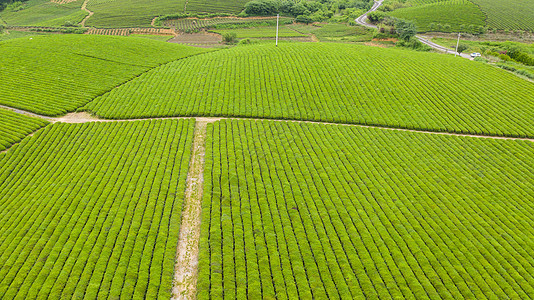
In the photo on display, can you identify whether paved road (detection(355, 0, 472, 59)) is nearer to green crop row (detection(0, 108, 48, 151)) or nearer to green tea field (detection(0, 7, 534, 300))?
green tea field (detection(0, 7, 534, 300))

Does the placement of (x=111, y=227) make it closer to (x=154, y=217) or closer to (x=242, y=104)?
(x=154, y=217)

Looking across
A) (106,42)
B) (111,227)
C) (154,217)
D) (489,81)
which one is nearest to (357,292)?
(154,217)

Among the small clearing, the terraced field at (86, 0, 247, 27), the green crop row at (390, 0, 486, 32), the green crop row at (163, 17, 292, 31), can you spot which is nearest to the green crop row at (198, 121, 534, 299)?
the small clearing

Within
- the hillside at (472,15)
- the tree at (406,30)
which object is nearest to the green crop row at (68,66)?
the tree at (406,30)

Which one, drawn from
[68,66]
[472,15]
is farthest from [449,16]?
[68,66]

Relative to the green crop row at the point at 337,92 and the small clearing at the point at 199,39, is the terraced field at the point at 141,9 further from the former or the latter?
the green crop row at the point at 337,92

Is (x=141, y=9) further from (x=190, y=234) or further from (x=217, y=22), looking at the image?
(x=190, y=234)
